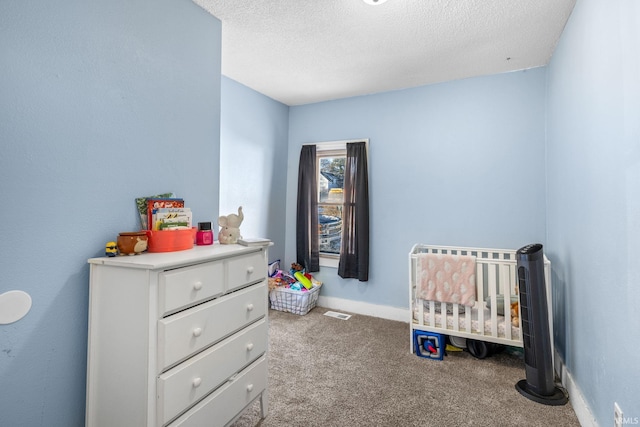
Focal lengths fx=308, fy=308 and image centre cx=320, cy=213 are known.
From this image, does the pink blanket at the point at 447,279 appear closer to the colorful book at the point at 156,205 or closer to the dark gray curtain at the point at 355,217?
the dark gray curtain at the point at 355,217

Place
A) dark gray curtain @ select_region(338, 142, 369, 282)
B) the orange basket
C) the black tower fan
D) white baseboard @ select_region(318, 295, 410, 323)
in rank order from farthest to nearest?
dark gray curtain @ select_region(338, 142, 369, 282) → white baseboard @ select_region(318, 295, 410, 323) → the black tower fan → the orange basket

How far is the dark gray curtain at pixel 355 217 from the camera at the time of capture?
10.7 ft

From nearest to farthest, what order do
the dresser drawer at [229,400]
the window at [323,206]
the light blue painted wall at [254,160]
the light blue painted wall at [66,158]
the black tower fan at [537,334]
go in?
1. the light blue painted wall at [66,158]
2. the dresser drawer at [229,400]
3. the black tower fan at [537,334]
4. the light blue painted wall at [254,160]
5. the window at [323,206]

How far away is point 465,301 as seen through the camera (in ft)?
7.52

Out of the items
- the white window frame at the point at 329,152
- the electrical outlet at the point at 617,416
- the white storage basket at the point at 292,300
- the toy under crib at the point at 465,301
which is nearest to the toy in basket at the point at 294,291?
the white storage basket at the point at 292,300

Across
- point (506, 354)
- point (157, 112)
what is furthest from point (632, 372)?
point (157, 112)

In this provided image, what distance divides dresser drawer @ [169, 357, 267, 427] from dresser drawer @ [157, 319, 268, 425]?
4 centimetres

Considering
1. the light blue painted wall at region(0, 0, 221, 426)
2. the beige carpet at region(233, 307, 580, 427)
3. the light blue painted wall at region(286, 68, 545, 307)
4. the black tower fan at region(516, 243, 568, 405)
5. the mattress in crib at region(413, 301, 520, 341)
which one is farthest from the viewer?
the light blue painted wall at region(286, 68, 545, 307)

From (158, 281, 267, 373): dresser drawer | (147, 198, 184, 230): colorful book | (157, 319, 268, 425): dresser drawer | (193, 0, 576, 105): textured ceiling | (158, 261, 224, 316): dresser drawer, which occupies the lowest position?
(157, 319, 268, 425): dresser drawer

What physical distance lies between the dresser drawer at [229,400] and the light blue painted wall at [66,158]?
0.51m

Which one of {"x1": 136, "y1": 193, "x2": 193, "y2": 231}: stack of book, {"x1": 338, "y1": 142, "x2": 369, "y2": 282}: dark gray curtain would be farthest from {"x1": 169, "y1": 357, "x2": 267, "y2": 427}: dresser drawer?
{"x1": 338, "y1": 142, "x2": 369, "y2": 282}: dark gray curtain

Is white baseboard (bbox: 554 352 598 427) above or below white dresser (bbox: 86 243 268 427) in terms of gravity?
below

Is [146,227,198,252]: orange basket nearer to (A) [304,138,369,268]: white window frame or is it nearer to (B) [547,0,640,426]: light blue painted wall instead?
(B) [547,0,640,426]: light blue painted wall

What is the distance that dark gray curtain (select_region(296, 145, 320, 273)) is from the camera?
355cm
